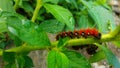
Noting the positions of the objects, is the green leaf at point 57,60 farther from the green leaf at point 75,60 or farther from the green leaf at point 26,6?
the green leaf at point 26,6

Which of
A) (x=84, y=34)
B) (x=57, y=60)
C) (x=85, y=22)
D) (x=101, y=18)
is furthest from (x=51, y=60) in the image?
(x=85, y=22)

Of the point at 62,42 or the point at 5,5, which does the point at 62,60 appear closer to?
the point at 62,42

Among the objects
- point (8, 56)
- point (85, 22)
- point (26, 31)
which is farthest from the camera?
point (85, 22)

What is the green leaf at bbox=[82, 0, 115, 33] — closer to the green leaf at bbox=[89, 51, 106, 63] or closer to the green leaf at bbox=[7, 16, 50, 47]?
the green leaf at bbox=[89, 51, 106, 63]

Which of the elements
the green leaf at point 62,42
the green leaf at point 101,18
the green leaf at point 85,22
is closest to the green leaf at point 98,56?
the green leaf at point 101,18

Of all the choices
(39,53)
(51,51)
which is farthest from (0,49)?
(39,53)

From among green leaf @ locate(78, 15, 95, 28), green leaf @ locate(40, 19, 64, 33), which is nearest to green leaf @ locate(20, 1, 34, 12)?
green leaf @ locate(78, 15, 95, 28)

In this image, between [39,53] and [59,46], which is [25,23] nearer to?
[59,46]
